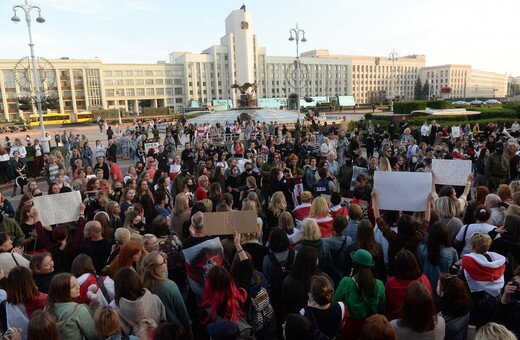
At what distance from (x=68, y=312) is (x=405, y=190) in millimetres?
4349

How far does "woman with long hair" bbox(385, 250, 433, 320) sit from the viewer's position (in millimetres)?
3480

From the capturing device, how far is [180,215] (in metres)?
6.05

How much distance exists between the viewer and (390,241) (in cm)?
443

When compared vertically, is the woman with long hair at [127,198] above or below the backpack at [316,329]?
above

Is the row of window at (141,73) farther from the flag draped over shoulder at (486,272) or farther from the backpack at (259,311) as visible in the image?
the flag draped over shoulder at (486,272)

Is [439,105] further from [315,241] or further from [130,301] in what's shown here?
[130,301]

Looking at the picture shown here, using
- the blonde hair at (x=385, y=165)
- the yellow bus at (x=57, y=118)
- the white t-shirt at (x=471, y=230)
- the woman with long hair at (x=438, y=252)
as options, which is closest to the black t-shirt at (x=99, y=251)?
the woman with long hair at (x=438, y=252)

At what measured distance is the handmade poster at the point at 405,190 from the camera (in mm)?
5094

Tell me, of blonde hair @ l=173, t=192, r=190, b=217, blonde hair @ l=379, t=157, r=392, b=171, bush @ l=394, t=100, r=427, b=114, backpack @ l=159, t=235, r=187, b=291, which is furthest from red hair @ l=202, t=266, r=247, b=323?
bush @ l=394, t=100, r=427, b=114

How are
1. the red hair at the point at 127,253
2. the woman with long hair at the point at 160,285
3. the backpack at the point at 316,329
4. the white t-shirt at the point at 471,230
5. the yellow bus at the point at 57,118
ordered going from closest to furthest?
1. the backpack at the point at 316,329
2. the woman with long hair at the point at 160,285
3. the red hair at the point at 127,253
4. the white t-shirt at the point at 471,230
5. the yellow bus at the point at 57,118

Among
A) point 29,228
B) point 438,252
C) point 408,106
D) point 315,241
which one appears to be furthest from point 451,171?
point 408,106

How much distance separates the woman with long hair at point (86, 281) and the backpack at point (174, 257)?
888 mm

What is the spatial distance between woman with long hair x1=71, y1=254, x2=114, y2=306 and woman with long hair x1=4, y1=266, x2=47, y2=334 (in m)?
0.41

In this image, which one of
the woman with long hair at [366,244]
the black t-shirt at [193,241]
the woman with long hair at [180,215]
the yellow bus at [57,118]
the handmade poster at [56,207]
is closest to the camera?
the woman with long hair at [366,244]
